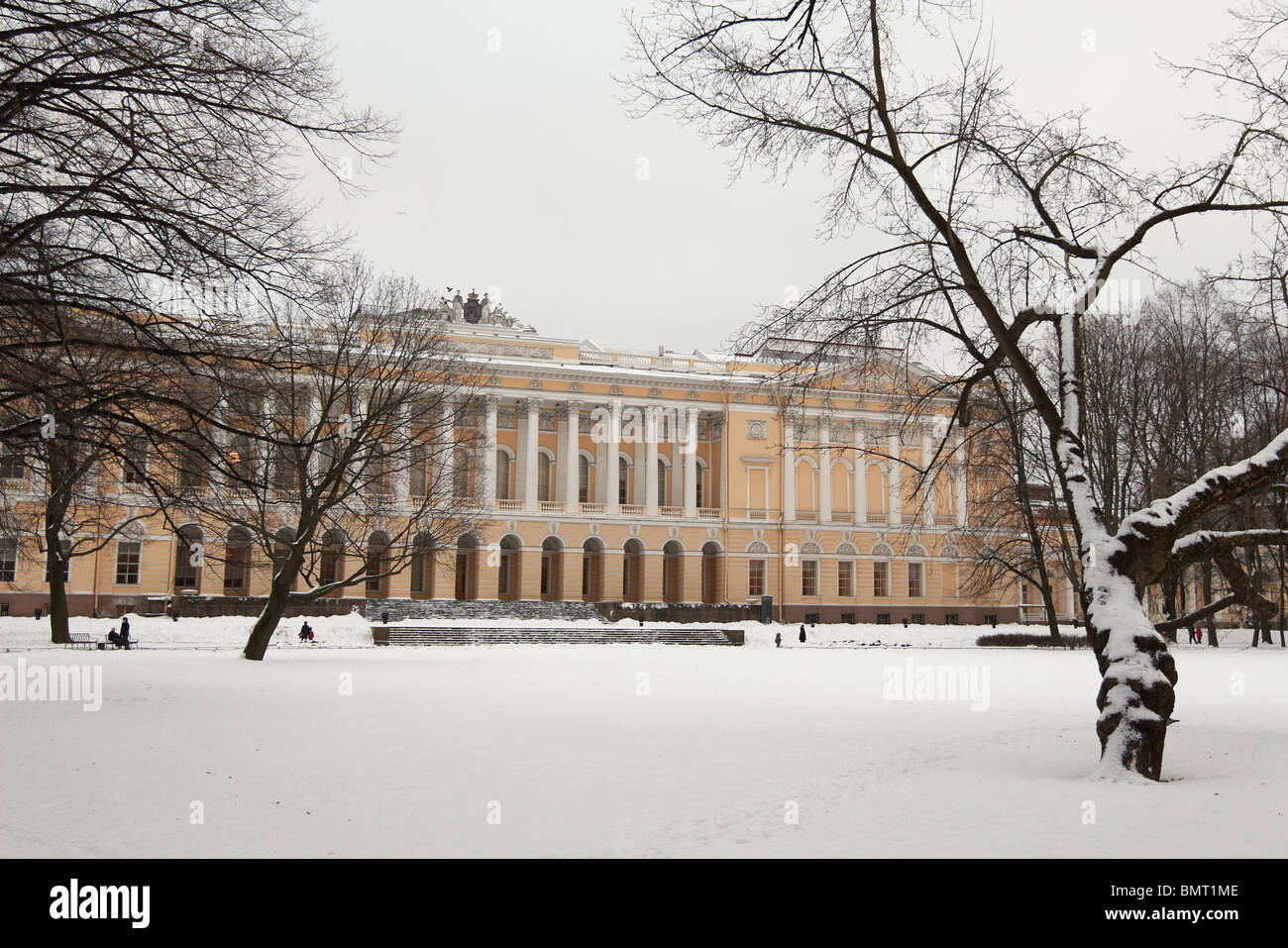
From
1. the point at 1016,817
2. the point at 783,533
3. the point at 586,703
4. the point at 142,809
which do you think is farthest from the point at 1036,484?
the point at 142,809

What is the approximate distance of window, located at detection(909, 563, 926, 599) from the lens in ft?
215

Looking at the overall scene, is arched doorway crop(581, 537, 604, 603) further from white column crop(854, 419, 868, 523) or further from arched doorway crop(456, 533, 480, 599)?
white column crop(854, 419, 868, 523)

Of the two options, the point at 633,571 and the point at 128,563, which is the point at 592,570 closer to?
the point at 633,571

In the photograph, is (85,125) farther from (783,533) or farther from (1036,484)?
(783,533)

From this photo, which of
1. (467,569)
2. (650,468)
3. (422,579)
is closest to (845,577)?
(650,468)

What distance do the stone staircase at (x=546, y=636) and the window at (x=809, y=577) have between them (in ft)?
65.3

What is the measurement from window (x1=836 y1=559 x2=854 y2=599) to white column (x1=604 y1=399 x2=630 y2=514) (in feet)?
45.3

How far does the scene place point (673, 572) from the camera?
212 feet

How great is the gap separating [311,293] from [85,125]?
2662 mm

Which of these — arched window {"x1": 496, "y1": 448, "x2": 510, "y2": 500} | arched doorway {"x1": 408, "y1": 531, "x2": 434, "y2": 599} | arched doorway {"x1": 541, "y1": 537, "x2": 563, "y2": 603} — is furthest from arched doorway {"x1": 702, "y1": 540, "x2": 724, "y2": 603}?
arched doorway {"x1": 408, "y1": 531, "x2": 434, "y2": 599}

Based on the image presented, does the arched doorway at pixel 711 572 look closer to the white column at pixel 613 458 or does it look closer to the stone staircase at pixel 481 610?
the white column at pixel 613 458

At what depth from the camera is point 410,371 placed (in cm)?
2853

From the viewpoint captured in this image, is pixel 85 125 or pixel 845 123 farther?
pixel 845 123
